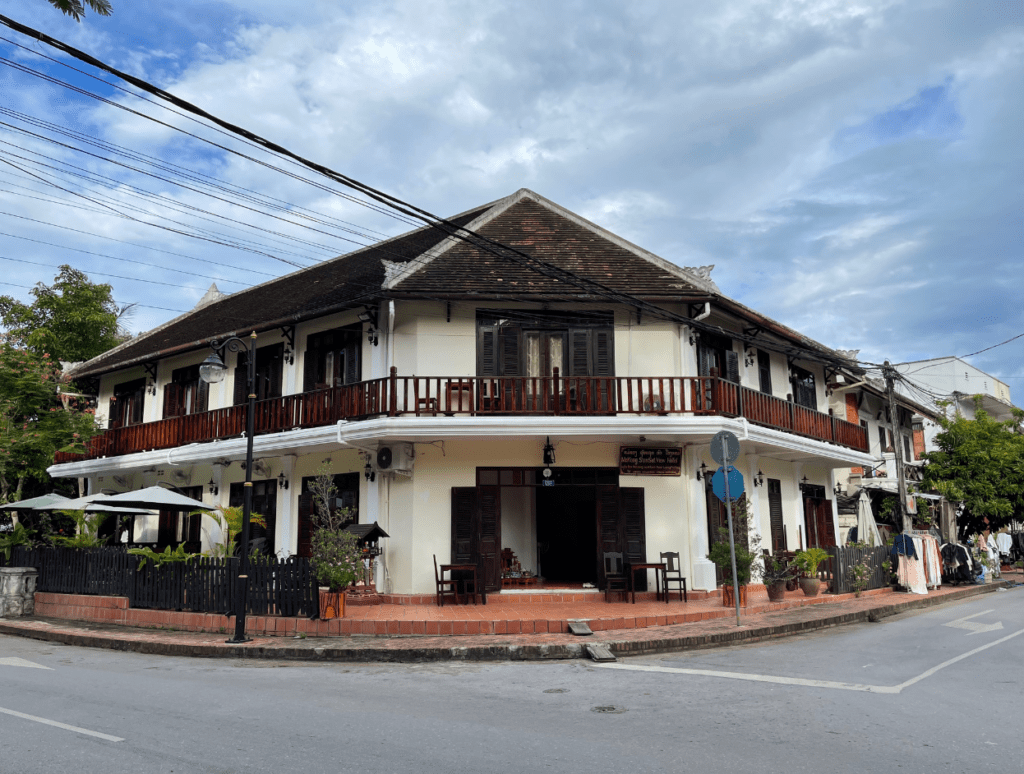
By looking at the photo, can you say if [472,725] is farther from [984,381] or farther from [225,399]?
[984,381]

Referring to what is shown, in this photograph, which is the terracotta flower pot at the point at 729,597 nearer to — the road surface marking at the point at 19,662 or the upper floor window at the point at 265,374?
the road surface marking at the point at 19,662

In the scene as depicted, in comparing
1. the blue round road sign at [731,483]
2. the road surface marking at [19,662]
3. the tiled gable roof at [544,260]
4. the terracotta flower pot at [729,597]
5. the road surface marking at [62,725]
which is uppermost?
the tiled gable roof at [544,260]

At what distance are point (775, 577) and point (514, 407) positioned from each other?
604cm

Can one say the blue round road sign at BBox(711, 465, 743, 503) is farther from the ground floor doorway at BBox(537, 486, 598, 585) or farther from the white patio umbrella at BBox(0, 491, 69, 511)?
the white patio umbrella at BBox(0, 491, 69, 511)

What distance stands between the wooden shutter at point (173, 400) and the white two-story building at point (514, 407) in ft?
7.26

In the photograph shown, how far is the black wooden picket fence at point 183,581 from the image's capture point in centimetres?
1220

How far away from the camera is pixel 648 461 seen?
15.7 meters

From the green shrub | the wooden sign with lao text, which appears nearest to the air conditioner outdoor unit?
the green shrub

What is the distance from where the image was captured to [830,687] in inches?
306

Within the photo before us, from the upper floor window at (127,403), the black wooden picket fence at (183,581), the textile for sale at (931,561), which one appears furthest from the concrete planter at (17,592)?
the textile for sale at (931,561)

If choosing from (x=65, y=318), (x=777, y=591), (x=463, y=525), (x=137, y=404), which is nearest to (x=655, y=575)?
(x=777, y=591)

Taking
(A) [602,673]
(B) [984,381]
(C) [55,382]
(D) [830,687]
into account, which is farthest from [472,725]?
(B) [984,381]

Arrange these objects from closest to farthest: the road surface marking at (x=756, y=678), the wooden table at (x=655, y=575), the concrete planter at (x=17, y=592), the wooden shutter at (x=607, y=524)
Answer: the road surface marking at (x=756, y=678) < the wooden table at (x=655, y=575) < the concrete planter at (x=17, y=592) < the wooden shutter at (x=607, y=524)

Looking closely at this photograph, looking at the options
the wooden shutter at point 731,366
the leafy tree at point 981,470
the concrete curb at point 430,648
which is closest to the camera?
the concrete curb at point 430,648
